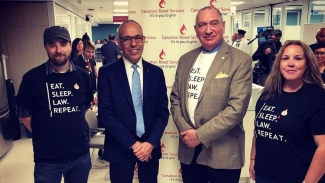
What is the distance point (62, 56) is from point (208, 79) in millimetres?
949

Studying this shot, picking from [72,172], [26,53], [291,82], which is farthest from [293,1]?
[72,172]

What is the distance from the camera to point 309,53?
1464mm

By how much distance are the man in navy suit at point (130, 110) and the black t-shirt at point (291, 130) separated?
691mm

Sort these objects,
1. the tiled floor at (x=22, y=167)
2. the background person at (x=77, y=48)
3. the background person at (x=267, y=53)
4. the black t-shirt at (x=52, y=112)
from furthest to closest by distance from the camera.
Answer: the background person at (x=267, y=53), the background person at (x=77, y=48), the tiled floor at (x=22, y=167), the black t-shirt at (x=52, y=112)

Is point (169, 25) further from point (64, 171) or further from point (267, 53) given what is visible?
point (267, 53)

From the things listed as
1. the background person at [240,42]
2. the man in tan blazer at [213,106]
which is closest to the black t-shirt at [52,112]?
the man in tan blazer at [213,106]

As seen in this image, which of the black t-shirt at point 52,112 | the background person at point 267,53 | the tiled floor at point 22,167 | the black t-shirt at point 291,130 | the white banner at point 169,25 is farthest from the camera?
the background person at point 267,53

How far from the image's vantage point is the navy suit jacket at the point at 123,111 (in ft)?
5.61

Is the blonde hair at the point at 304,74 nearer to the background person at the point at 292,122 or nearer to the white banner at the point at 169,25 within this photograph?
the background person at the point at 292,122

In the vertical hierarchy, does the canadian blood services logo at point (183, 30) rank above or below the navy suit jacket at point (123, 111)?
above

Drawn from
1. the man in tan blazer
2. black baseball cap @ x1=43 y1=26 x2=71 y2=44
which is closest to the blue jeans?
the man in tan blazer

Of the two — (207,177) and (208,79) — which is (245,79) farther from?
(207,177)

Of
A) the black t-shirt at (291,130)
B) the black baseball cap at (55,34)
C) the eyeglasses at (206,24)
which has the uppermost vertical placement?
the eyeglasses at (206,24)

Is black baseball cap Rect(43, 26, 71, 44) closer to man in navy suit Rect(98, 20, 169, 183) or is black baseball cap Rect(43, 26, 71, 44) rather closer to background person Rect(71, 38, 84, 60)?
man in navy suit Rect(98, 20, 169, 183)
